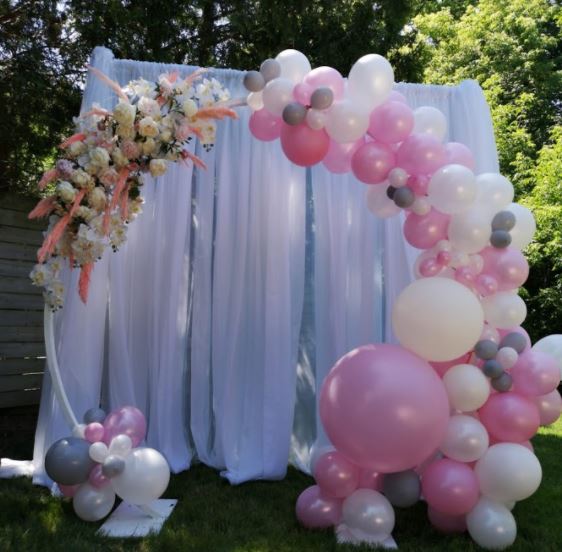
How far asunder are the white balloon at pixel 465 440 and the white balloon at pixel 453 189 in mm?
852

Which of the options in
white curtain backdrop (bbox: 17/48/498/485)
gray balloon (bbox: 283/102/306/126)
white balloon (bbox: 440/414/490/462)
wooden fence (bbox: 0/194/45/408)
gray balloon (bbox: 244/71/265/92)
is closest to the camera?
white balloon (bbox: 440/414/490/462)

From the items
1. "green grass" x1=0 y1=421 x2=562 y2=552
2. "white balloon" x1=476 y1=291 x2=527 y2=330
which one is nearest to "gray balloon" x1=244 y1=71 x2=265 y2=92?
"white balloon" x1=476 y1=291 x2=527 y2=330

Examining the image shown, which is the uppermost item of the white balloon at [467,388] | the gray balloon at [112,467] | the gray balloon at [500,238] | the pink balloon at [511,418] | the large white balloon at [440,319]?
the gray balloon at [500,238]

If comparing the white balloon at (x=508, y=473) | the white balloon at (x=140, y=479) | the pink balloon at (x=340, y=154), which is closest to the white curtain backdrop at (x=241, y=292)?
the pink balloon at (x=340, y=154)

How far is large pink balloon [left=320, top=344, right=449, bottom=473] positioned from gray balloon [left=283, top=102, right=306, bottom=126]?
3.23 feet

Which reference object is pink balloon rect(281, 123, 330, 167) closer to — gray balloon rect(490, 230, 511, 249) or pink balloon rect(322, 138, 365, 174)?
pink balloon rect(322, 138, 365, 174)

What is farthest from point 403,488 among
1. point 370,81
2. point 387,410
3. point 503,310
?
point 370,81

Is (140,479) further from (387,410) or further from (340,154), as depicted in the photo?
(340,154)

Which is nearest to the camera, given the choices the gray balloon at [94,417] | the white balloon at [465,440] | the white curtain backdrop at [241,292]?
the white balloon at [465,440]

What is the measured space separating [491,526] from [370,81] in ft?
5.97

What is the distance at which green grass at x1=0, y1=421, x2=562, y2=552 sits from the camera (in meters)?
2.19

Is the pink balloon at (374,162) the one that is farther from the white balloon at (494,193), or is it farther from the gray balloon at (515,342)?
the gray balloon at (515,342)

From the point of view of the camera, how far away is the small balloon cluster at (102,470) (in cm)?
228

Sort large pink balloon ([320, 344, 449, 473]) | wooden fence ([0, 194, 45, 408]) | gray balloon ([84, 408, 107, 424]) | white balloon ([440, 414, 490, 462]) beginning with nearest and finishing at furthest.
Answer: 1. large pink balloon ([320, 344, 449, 473])
2. white balloon ([440, 414, 490, 462])
3. gray balloon ([84, 408, 107, 424])
4. wooden fence ([0, 194, 45, 408])
